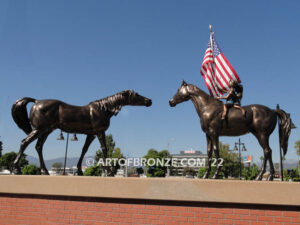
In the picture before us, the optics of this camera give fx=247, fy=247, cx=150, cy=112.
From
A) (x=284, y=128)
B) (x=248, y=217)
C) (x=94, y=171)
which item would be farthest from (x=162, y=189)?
(x=94, y=171)

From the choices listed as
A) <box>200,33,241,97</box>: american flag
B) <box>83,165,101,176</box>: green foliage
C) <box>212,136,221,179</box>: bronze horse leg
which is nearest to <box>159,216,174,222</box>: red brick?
<box>212,136,221,179</box>: bronze horse leg

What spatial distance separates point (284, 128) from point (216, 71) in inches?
112

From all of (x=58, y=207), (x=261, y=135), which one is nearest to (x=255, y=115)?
(x=261, y=135)

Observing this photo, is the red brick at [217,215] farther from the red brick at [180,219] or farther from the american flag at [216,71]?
the american flag at [216,71]

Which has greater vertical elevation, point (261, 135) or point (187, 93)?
point (187, 93)

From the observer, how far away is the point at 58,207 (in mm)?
5668

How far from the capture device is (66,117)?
7.12 m

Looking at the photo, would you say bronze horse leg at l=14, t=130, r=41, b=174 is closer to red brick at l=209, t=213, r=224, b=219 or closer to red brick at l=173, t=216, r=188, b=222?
red brick at l=173, t=216, r=188, b=222

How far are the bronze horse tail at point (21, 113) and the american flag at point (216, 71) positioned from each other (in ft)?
18.8

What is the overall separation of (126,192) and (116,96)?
325 cm

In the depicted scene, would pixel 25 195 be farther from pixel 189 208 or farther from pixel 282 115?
pixel 282 115

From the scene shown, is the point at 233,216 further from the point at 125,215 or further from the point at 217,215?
the point at 125,215

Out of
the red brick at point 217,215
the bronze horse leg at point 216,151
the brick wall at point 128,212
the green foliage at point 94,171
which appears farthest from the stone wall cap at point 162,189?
the green foliage at point 94,171

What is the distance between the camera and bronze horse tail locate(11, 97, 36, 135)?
24.1 ft
